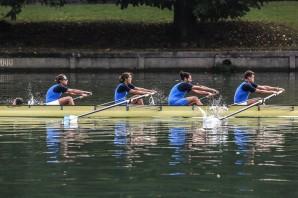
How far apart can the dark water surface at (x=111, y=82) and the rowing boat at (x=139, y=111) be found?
7.18 m

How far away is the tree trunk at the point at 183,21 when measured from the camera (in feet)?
210

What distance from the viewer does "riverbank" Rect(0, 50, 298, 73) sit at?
58.1 metres

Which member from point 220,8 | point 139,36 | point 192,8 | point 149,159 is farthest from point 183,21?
point 149,159

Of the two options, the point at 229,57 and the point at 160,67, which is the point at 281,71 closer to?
the point at 229,57

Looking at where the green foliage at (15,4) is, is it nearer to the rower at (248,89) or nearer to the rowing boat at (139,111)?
the rowing boat at (139,111)

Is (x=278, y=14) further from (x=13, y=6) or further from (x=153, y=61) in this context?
(x=13, y=6)

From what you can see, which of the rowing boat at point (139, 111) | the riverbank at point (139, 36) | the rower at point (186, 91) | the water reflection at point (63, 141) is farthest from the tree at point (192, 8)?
the water reflection at point (63, 141)

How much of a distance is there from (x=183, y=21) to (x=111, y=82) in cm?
1510

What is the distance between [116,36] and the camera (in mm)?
66250

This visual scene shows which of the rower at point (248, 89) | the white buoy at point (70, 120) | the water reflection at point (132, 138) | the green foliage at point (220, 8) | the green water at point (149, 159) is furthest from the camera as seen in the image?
the green foliage at point (220, 8)

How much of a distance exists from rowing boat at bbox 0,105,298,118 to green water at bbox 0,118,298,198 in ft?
1.88

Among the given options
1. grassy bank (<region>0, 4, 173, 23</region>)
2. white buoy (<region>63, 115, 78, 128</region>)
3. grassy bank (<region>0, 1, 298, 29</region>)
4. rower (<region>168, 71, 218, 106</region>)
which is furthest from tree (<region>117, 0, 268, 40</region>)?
white buoy (<region>63, 115, 78, 128</region>)

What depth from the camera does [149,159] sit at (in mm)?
21516

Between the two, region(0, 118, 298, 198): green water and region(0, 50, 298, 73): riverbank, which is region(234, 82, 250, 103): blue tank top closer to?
region(0, 118, 298, 198): green water
